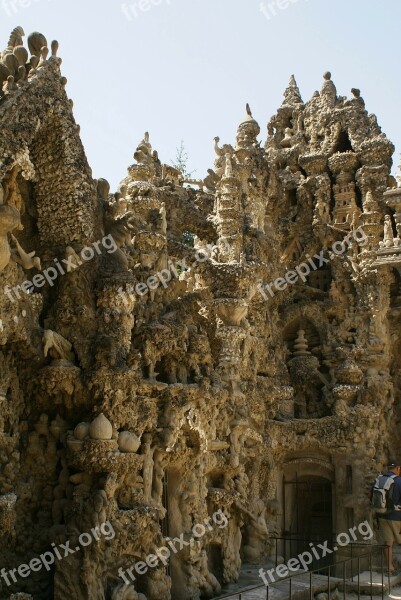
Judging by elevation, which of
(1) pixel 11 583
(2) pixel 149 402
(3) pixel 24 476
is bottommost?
(1) pixel 11 583

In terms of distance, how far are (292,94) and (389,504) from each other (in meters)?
12.6

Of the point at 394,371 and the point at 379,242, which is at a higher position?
the point at 379,242

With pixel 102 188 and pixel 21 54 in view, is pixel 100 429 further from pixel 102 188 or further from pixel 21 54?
pixel 21 54

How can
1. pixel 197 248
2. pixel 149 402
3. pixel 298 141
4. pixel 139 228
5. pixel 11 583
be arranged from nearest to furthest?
pixel 11 583 < pixel 149 402 < pixel 139 228 < pixel 197 248 < pixel 298 141

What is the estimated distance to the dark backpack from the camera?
14.2 m

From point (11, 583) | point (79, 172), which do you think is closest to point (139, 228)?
point (79, 172)

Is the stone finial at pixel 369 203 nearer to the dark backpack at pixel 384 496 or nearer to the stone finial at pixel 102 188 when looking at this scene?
the dark backpack at pixel 384 496

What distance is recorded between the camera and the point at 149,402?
37.3ft

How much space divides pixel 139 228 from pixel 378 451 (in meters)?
8.49

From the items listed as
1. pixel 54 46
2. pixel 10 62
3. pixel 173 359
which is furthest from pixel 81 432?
pixel 54 46

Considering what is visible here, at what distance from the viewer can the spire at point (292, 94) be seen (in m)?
22.5

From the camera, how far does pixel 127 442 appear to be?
1072 centimetres

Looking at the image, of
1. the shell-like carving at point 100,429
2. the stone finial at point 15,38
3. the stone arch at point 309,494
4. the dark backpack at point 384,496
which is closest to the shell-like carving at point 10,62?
the stone finial at point 15,38

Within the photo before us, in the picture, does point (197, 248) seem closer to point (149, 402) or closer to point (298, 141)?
point (149, 402)
